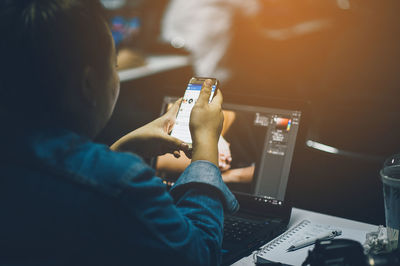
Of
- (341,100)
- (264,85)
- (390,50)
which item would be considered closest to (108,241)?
(341,100)

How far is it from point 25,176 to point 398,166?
0.69 m

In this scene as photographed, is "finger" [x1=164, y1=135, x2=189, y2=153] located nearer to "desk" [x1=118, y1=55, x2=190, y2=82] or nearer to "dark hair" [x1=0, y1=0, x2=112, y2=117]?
"dark hair" [x1=0, y1=0, x2=112, y2=117]

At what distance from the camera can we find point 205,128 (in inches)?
28.3

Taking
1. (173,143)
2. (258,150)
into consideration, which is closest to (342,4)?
(258,150)

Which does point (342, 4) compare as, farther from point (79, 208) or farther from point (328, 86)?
point (79, 208)

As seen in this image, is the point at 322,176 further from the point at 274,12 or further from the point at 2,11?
the point at 274,12

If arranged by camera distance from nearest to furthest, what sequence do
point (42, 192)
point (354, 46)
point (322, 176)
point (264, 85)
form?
1. point (42, 192)
2. point (322, 176)
3. point (354, 46)
4. point (264, 85)

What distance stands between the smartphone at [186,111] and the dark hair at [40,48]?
15.1 inches

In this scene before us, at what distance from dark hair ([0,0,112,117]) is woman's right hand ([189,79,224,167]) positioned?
24 centimetres

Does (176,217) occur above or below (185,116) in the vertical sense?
below

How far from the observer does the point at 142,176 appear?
0.53m

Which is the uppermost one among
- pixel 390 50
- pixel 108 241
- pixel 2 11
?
pixel 390 50

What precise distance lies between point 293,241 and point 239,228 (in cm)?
14

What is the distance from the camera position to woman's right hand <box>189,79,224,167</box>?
687 millimetres
